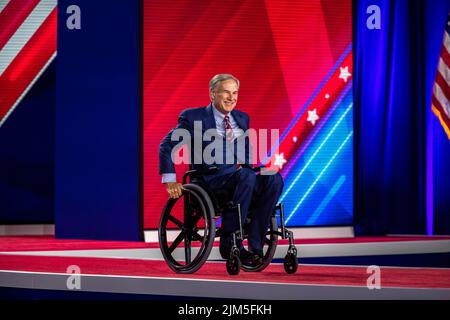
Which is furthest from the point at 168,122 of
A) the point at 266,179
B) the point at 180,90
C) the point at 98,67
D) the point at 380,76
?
the point at 266,179

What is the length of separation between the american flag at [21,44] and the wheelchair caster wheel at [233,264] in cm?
389

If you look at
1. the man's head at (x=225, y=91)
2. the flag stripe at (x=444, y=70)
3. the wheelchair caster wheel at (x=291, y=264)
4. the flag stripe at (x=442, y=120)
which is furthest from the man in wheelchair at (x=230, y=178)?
the flag stripe at (x=444, y=70)

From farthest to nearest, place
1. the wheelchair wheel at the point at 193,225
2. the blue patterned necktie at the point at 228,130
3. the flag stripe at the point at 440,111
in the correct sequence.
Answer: the flag stripe at the point at 440,111
the blue patterned necktie at the point at 228,130
the wheelchair wheel at the point at 193,225

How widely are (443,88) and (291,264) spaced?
2.92m

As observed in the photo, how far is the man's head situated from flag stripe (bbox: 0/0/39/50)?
3.69 metres

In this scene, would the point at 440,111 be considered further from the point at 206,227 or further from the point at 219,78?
the point at 206,227

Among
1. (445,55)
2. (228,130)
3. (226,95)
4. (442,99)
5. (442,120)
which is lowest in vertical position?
(228,130)

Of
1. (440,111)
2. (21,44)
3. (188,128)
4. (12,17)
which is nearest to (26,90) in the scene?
A: (21,44)

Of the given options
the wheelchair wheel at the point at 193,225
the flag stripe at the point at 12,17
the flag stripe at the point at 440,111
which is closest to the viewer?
the wheelchair wheel at the point at 193,225

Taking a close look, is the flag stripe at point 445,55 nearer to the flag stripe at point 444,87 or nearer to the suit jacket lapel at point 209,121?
the flag stripe at point 444,87

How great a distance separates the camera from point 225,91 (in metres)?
3.81

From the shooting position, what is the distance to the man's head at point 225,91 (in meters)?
3.80

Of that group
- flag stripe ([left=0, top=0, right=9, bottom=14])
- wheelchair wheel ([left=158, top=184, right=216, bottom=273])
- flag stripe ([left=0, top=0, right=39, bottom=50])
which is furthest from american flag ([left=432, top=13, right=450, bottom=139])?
flag stripe ([left=0, top=0, right=9, bottom=14])

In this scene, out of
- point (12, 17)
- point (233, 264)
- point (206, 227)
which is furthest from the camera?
point (12, 17)
